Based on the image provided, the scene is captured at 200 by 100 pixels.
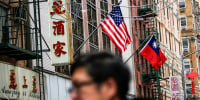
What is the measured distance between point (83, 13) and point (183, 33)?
50.9 meters

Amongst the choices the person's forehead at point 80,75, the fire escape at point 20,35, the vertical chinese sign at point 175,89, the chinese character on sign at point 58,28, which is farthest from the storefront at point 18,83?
the vertical chinese sign at point 175,89

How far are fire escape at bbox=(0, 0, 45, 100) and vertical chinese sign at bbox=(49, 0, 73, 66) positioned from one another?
709 millimetres

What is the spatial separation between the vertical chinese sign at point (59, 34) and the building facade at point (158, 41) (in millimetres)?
11243

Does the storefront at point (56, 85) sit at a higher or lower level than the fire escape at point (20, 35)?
lower

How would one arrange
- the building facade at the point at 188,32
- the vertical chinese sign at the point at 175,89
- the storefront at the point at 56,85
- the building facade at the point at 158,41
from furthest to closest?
the building facade at the point at 188,32 < the vertical chinese sign at the point at 175,89 < the building facade at the point at 158,41 < the storefront at the point at 56,85

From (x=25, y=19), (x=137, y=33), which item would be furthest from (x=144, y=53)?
(x=25, y=19)

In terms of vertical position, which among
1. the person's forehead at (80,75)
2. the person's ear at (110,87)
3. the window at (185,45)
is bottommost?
the window at (185,45)

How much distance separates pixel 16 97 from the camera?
63.7 feet

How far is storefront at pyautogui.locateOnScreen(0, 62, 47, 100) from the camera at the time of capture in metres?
18.6

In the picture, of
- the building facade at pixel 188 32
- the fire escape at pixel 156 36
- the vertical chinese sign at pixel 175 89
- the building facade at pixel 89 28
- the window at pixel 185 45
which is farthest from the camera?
the window at pixel 185 45

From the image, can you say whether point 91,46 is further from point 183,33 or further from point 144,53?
point 183,33

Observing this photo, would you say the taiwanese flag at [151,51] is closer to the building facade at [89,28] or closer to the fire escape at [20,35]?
the building facade at [89,28]

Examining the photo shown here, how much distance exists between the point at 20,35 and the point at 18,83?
7.54 feet

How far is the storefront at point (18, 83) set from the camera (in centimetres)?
1862
